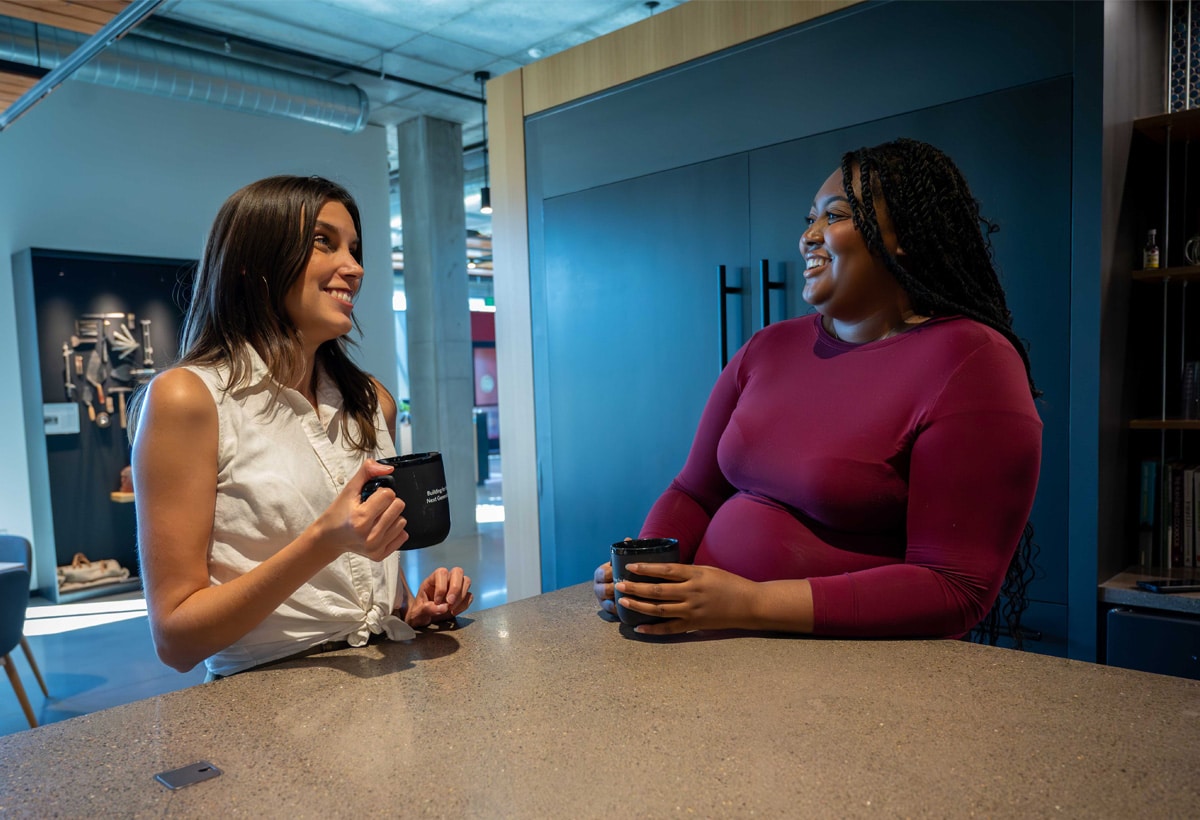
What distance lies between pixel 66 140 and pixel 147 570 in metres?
5.99

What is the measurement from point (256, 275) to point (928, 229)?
106 cm

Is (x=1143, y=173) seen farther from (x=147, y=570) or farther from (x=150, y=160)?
(x=150, y=160)

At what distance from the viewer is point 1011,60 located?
2139mm

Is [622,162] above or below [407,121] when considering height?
below

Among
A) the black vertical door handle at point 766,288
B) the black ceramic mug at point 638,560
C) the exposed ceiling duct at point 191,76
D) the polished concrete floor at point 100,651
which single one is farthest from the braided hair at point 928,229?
the exposed ceiling duct at point 191,76

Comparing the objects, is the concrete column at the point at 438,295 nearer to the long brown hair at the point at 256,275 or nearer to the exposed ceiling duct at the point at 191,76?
the exposed ceiling duct at the point at 191,76

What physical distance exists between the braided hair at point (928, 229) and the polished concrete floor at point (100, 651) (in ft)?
11.2

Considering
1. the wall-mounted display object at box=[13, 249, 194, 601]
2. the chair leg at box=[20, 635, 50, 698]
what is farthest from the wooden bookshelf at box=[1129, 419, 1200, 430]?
the wall-mounted display object at box=[13, 249, 194, 601]

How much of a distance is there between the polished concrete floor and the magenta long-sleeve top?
129 inches

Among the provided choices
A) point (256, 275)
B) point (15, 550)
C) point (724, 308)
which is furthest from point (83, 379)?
point (256, 275)

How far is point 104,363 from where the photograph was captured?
596cm

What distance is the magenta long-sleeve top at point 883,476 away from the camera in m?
1.11

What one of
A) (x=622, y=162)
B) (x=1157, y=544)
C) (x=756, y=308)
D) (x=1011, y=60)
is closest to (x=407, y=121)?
(x=622, y=162)

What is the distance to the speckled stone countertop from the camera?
28.4 inches
